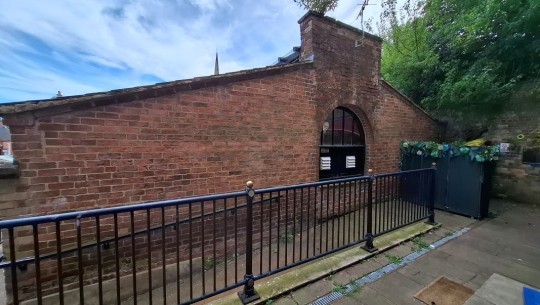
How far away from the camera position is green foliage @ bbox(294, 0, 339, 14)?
15.3 feet

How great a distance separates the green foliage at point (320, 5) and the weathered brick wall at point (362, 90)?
0.14 metres

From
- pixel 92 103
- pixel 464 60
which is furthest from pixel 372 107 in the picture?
pixel 92 103

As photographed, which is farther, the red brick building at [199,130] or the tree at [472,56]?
the tree at [472,56]

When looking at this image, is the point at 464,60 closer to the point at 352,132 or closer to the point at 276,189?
the point at 352,132

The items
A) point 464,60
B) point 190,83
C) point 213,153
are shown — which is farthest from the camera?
point 464,60

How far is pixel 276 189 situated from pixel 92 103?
2.47 meters

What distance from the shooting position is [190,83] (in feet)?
11.4

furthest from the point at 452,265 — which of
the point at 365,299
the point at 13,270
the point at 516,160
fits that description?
the point at 516,160

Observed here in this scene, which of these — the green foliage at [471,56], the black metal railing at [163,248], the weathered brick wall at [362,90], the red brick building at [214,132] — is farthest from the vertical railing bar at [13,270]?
the green foliage at [471,56]

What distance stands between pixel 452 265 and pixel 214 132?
12.9 ft

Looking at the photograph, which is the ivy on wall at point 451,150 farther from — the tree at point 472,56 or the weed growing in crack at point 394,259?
the weed growing in crack at point 394,259

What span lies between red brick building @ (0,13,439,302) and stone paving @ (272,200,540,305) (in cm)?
203

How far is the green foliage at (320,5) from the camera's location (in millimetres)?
4664

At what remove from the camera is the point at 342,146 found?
5.69 meters
